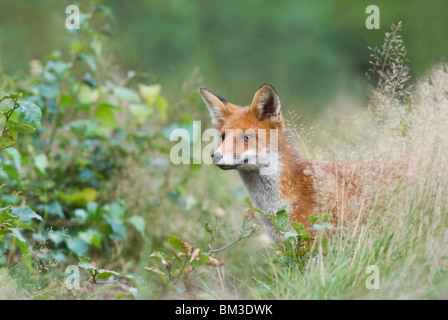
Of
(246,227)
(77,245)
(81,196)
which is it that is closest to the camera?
(246,227)

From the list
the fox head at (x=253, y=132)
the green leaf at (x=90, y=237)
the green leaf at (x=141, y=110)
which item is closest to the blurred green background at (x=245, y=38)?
the green leaf at (x=141, y=110)

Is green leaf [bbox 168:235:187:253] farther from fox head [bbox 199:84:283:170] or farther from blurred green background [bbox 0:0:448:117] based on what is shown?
blurred green background [bbox 0:0:448:117]

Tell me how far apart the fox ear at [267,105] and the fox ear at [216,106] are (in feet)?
0.93

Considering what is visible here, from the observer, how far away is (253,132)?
13.9 ft

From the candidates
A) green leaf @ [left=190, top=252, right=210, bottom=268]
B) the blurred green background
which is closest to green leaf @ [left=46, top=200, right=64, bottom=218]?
green leaf @ [left=190, top=252, right=210, bottom=268]

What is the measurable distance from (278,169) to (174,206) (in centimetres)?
300

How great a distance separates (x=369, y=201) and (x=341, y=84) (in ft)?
24.7

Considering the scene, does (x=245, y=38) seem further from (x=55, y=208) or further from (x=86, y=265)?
(x=86, y=265)

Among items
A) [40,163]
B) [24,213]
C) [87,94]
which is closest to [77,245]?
[40,163]

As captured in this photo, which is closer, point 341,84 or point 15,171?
point 15,171

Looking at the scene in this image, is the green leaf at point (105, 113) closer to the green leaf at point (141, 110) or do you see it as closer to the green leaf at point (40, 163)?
the green leaf at point (141, 110)

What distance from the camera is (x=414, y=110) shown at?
13.5 feet
